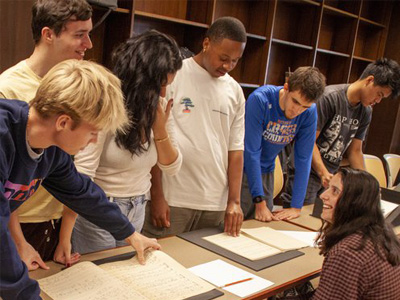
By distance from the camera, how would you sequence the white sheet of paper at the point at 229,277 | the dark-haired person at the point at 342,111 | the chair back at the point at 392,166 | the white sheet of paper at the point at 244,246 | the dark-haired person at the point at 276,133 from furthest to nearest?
the chair back at the point at 392,166
the dark-haired person at the point at 342,111
the dark-haired person at the point at 276,133
the white sheet of paper at the point at 244,246
the white sheet of paper at the point at 229,277

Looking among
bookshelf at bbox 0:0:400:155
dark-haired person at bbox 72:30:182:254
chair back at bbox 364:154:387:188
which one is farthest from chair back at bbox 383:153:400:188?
dark-haired person at bbox 72:30:182:254

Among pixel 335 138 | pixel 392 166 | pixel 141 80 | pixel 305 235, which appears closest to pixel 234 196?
pixel 305 235

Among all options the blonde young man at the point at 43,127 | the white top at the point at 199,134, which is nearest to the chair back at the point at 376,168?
the white top at the point at 199,134

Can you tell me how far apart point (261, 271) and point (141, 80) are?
79cm

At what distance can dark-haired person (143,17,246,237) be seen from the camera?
1.86 meters

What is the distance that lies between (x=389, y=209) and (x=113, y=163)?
1656 millimetres

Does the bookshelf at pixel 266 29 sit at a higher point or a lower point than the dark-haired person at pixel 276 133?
higher

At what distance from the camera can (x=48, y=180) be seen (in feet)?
4.10

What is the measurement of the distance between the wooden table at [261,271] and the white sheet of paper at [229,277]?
0.02 meters

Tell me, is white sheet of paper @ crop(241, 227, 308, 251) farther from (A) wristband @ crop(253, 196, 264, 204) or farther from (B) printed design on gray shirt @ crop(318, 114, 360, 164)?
(B) printed design on gray shirt @ crop(318, 114, 360, 164)

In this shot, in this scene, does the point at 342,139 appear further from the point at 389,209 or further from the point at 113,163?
the point at 113,163

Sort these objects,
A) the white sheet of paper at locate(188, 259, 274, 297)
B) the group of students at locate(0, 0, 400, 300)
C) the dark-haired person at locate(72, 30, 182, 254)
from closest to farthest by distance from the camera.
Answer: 1. the group of students at locate(0, 0, 400, 300)
2. the white sheet of paper at locate(188, 259, 274, 297)
3. the dark-haired person at locate(72, 30, 182, 254)

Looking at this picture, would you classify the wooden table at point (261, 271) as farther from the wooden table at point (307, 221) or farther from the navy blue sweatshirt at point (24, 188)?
the wooden table at point (307, 221)

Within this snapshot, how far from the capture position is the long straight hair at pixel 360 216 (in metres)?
1.50
